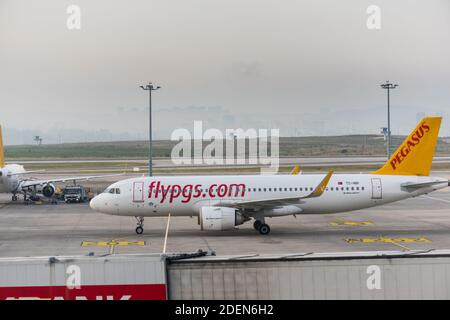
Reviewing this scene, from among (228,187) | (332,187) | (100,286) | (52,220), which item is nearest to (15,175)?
(52,220)

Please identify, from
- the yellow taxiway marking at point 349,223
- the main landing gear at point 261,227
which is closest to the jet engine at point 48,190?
the yellow taxiway marking at point 349,223

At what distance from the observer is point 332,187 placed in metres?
43.6

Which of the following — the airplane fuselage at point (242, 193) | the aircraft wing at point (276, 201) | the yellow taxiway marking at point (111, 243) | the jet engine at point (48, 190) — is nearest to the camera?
the yellow taxiway marking at point (111, 243)

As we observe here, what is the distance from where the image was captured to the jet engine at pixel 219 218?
4097cm

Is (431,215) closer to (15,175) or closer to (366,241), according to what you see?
(366,241)

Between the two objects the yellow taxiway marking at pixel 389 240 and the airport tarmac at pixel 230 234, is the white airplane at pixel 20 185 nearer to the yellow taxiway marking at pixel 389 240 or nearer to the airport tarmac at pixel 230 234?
the airport tarmac at pixel 230 234

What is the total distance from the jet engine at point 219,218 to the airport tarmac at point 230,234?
32.3 inches

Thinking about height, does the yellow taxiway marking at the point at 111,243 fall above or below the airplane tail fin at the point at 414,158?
below

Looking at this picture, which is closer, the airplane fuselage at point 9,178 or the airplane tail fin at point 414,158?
the airplane tail fin at point 414,158

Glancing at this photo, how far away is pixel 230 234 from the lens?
43.0 metres

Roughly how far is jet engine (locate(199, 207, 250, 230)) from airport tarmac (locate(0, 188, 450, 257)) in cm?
82

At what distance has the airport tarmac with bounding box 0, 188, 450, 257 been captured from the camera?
122ft

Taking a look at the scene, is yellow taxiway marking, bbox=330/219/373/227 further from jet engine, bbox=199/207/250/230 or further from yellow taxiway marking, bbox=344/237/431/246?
jet engine, bbox=199/207/250/230
